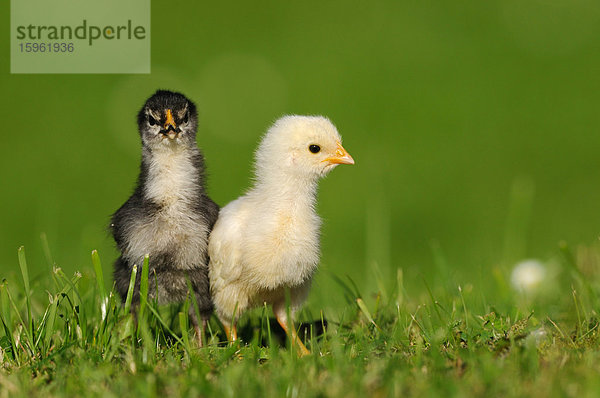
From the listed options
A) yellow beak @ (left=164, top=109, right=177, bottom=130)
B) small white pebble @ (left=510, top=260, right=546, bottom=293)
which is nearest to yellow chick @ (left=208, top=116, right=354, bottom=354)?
yellow beak @ (left=164, top=109, right=177, bottom=130)

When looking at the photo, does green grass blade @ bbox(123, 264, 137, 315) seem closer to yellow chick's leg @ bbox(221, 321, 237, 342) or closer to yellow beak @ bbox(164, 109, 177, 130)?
yellow chick's leg @ bbox(221, 321, 237, 342)

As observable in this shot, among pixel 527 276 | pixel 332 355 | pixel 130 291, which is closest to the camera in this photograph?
pixel 332 355

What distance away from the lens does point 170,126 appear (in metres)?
4.94

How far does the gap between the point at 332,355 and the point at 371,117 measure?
8530 mm

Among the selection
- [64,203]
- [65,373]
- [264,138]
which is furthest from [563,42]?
[65,373]

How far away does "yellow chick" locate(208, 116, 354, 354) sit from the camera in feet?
16.0

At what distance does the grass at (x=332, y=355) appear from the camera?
3.71 meters

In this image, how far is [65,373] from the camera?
4.14 m

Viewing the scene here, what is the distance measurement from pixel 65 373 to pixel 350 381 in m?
1.59

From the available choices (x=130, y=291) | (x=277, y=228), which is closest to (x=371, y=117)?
(x=277, y=228)

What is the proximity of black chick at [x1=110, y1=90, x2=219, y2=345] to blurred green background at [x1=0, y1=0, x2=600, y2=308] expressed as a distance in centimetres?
356

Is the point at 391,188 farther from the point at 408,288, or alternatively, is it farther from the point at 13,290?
the point at 13,290

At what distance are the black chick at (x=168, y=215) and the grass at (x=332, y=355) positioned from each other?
0.24 meters

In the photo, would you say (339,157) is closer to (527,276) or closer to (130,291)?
(130,291)
